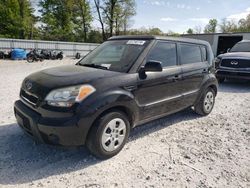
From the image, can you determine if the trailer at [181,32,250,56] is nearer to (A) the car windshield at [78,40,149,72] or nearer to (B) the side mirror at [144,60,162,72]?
(A) the car windshield at [78,40,149,72]

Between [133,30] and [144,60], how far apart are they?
45028mm

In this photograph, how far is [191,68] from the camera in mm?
4496

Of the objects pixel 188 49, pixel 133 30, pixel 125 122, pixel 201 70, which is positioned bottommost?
pixel 125 122

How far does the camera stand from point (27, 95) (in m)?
3.16

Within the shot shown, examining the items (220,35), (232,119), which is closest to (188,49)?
(232,119)

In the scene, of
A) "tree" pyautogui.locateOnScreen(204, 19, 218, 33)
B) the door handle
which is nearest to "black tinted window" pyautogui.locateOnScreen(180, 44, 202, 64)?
the door handle

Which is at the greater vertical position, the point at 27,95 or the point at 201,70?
the point at 201,70

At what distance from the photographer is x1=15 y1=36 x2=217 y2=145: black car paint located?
271 cm

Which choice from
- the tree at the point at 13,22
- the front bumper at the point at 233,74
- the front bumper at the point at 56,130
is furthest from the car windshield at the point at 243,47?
the tree at the point at 13,22

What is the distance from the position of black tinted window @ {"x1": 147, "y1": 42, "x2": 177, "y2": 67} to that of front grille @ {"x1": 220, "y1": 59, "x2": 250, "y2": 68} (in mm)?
5722

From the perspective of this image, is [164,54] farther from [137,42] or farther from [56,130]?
[56,130]

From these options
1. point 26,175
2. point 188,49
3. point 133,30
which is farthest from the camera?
point 133,30

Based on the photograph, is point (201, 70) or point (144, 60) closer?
point (144, 60)

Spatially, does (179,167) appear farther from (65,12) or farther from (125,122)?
(65,12)
